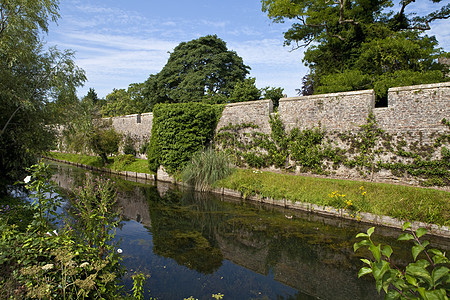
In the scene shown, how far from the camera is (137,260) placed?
216 inches

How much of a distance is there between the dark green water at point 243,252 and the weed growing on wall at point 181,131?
169 inches

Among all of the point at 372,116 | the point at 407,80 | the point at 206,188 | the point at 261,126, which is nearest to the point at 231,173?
the point at 206,188

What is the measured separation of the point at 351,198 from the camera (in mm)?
8195

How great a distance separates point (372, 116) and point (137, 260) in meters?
9.18

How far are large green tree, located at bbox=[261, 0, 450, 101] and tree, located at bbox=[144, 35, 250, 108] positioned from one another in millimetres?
8656

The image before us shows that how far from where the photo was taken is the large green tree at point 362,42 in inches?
459

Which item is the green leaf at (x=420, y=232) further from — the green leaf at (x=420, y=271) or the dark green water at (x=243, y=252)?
the dark green water at (x=243, y=252)

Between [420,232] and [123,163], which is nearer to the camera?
[420,232]

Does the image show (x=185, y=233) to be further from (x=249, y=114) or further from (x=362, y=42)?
(x=362, y=42)

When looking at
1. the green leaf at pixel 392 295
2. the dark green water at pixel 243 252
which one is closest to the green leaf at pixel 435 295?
the green leaf at pixel 392 295

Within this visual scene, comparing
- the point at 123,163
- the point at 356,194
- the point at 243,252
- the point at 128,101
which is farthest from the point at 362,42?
the point at 128,101

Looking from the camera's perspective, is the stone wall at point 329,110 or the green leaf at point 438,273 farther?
the stone wall at point 329,110

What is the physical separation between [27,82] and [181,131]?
682cm

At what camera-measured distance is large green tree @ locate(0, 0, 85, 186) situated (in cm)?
735
